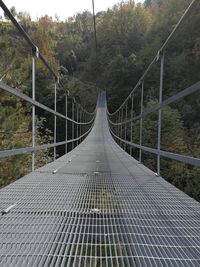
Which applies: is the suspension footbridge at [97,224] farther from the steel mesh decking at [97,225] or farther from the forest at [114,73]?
the forest at [114,73]

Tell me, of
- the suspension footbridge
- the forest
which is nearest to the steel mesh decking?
the suspension footbridge

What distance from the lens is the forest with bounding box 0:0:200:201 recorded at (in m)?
10.4

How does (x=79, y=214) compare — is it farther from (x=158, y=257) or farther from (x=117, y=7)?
(x=117, y=7)

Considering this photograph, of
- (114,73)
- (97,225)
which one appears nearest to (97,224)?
(97,225)

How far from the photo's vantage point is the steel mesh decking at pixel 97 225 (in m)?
1.20

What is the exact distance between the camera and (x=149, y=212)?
69.8 inches

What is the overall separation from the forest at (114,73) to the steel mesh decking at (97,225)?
43.8 inches

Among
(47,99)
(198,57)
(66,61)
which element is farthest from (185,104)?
(66,61)

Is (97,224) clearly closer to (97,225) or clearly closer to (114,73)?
(97,225)

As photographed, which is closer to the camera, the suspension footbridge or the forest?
the suspension footbridge

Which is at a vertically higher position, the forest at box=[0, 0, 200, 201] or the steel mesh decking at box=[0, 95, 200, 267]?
the forest at box=[0, 0, 200, 201]

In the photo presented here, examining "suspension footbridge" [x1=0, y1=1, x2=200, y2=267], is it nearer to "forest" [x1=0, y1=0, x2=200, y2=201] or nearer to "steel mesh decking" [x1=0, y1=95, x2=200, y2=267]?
"steel mesh decking" [x1=0, y1=95, x2=200, y2=267]

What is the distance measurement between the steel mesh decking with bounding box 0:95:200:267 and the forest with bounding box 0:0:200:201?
1.11 m

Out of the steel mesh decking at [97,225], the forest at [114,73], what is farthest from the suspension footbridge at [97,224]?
the forest at [114,73]
